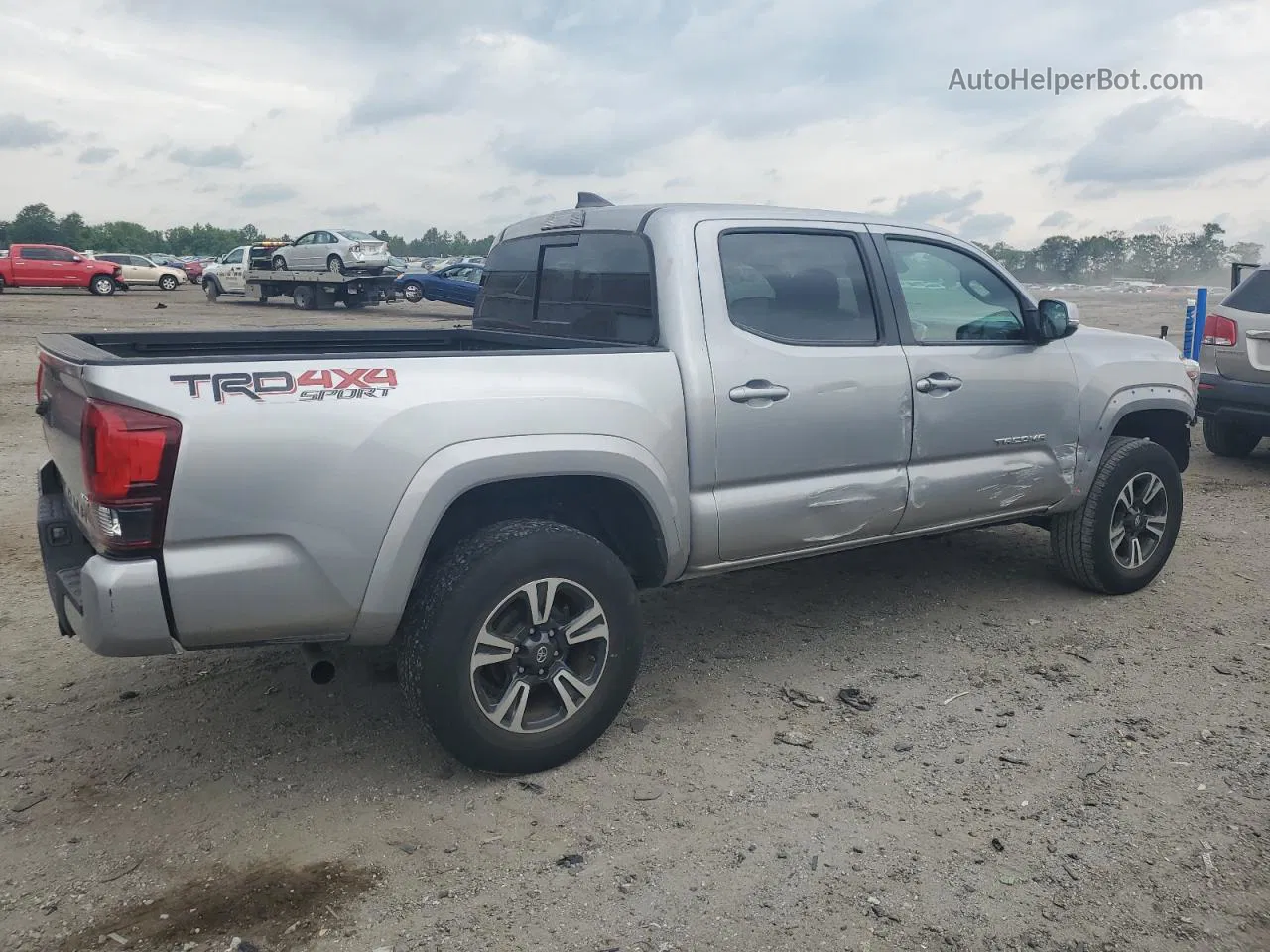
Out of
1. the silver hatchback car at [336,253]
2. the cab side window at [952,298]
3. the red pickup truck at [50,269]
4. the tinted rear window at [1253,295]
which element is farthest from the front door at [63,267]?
the cab side window at [952,298]

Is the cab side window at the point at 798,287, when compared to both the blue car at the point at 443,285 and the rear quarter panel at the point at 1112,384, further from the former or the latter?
the blue car at the point at 443,285

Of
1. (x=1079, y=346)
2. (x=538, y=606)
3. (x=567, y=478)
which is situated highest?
(x=1079, y=346)

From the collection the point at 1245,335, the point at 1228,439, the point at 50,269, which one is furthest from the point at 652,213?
the point at 50,269

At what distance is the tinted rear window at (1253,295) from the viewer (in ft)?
27.0

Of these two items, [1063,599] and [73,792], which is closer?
[73,792]

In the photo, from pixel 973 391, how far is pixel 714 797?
2.23 meters

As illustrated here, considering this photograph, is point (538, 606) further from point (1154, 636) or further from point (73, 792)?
point (1154, 636)

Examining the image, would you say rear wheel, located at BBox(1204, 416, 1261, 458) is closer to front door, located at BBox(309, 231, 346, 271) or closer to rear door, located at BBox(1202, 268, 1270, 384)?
rear door, located at BBox(1202, 268, 1270, 384)

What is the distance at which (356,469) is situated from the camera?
3109 millimetres

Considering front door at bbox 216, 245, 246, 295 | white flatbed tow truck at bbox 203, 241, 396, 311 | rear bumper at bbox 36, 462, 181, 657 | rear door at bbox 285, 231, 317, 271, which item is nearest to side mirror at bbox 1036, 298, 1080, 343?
rear bumper at bbox 36, 462, 181, 657

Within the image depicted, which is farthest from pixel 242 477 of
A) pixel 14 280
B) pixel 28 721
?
pixel 14 280

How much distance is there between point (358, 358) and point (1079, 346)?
3619mm

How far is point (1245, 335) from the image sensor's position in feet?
26.9

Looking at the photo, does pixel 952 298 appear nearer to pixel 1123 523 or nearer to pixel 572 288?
pixel 1123 523
